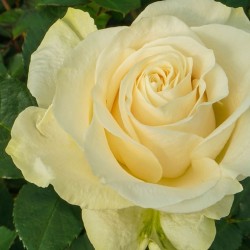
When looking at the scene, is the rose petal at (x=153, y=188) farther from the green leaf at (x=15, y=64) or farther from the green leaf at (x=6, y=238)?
the green leaf at (x=15, y=64)

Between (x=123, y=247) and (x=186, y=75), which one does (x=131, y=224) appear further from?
(x=186, y=75)

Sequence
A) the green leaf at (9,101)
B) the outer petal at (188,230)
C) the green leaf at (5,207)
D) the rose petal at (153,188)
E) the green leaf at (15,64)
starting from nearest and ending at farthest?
the rose petal at (153,188) < the outer petal at (188,230) < the green leaf at (9,101) < the green leaf at (5,207) < the green leaf at (15,64)

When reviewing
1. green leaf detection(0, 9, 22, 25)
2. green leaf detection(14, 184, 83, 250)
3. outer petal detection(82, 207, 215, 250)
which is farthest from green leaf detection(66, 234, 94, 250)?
green leaf detection(0, 9, 22, 25)

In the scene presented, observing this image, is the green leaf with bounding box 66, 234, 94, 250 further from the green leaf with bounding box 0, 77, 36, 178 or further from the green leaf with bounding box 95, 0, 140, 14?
the green leaf with bounding box 95, 0, 140, 14

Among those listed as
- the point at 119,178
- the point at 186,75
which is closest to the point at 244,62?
the point at 186,75

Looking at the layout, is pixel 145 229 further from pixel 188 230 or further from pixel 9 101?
pixel 9 101

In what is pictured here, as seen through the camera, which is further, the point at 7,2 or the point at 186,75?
the point at 7,2

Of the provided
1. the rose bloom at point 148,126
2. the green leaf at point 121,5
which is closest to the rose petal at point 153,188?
the rose bloom at point 148,126
